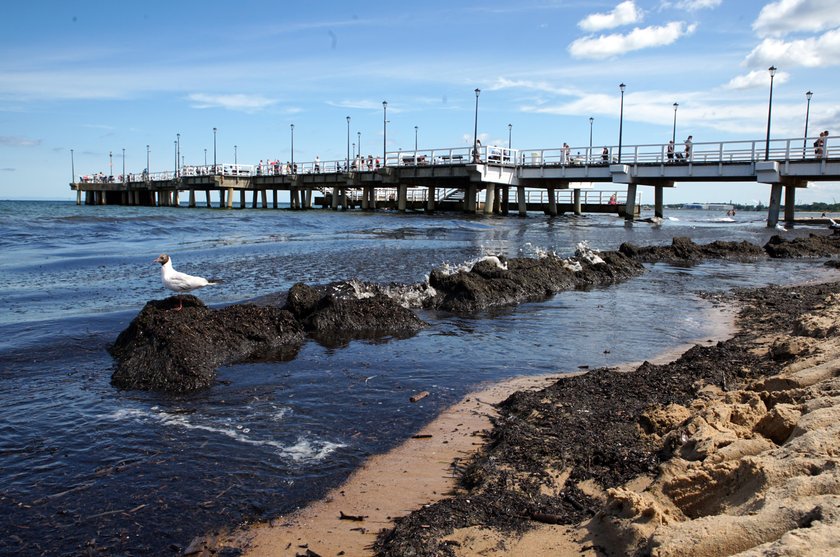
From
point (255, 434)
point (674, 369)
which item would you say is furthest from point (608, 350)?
point (255, 434)

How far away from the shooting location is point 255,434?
5.23 metres

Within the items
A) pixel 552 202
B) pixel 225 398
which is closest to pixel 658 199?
pixel 552 202

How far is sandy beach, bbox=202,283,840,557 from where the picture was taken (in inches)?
109

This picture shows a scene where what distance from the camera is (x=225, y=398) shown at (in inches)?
242

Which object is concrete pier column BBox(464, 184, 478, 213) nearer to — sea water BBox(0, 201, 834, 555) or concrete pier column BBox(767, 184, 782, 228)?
concrete pier column BBox(767, 184, 782, 228)

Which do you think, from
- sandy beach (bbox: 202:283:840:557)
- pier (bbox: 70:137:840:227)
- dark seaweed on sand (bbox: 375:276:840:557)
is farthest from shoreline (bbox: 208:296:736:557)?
pier (bbox: 70:137:840:227)

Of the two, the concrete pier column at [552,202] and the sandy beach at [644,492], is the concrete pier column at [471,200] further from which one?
the sandy beach at [644,492]

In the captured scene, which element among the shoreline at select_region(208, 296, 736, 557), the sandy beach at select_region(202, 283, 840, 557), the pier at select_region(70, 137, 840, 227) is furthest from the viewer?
the pier at select_region(70, 137, 840, 227)

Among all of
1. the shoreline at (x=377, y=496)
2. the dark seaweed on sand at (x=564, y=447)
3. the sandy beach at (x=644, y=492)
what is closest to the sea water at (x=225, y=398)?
the shoreline at (x=377, y=496)

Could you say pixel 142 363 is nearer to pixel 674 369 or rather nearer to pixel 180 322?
pixel 180 322

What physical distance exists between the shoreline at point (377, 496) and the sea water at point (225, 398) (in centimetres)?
14

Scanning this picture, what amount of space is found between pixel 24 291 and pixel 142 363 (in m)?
7.55

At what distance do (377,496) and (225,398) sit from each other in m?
2.50

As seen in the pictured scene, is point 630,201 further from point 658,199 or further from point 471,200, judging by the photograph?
point 471,200
